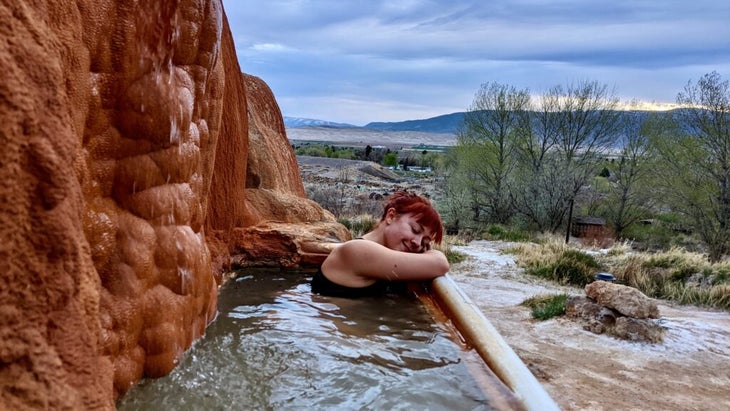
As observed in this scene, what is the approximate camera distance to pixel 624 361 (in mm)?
5234

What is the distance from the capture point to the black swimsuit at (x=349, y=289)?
438 cm

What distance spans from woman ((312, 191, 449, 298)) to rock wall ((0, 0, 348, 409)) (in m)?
1.28

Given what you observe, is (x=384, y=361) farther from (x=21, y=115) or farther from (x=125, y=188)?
(x=21, y=115)

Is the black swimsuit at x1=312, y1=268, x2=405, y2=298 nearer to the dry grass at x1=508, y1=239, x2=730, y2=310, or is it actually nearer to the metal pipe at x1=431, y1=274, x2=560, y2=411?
the metal pipe at x1=431, y1=274, x2=560, y2=411

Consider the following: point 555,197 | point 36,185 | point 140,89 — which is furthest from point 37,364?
point 555,197

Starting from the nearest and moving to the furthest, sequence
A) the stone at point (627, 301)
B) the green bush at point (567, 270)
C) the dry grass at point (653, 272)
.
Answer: the stone at point (627, 301) → the dry grass at point (653, 272) → the green bush at point (567, 270)

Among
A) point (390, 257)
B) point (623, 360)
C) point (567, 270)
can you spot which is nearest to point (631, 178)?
point (567, 270)

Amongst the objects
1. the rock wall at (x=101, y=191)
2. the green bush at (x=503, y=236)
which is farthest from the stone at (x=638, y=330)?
the green bush at (x=503, y=236)


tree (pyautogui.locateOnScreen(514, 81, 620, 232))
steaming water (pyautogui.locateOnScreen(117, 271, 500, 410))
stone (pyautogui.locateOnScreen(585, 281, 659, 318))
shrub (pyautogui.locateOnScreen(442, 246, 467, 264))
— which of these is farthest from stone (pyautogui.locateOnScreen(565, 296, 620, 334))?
tree (pyautogui.locateOnScreen(514, 81, 620, 232))

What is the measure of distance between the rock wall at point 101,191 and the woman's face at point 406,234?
64.0 inches

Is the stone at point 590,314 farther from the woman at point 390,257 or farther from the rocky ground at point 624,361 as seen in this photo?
the woman at point 390,257

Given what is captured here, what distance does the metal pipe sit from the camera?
2447 mm

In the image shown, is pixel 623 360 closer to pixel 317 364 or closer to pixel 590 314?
pixel 590 314

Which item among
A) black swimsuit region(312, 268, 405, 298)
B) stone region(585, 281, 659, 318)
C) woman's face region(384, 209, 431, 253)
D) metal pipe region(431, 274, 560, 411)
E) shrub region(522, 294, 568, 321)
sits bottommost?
shrub region(522, 294, 568, 321)
